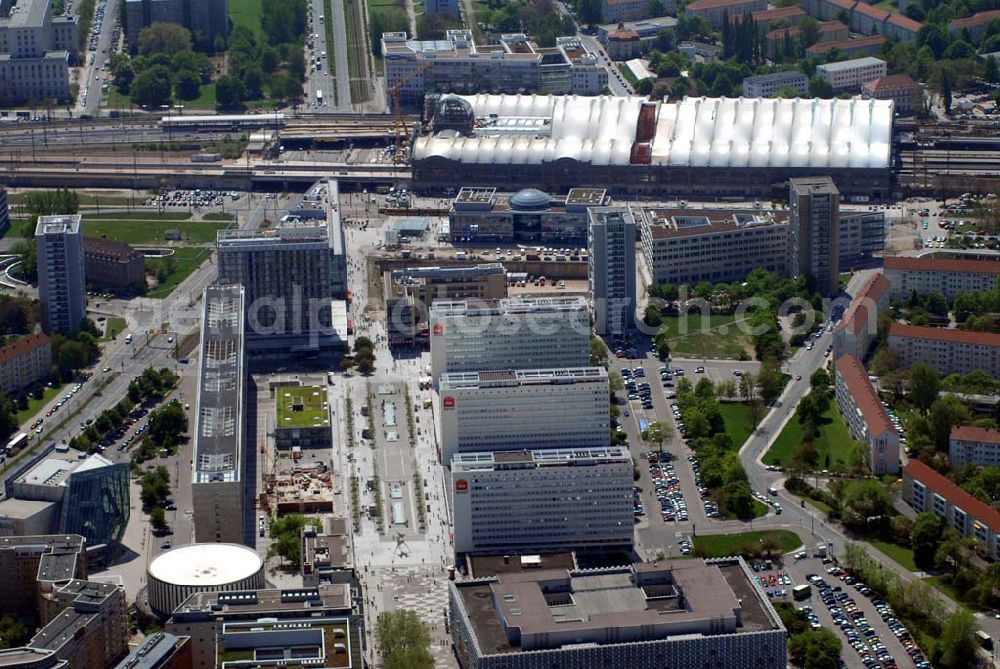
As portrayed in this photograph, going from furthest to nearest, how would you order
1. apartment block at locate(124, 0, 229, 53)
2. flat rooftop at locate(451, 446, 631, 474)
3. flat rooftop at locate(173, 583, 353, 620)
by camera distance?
apartment block at locate(124, 0, 229, 53), flat rooftop at locate(451, 446, 631, 474), flat rooftop at locate(173, 583, 353, 620)

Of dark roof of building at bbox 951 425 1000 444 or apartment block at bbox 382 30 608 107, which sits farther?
apartment block at bbox 382 30 608 107

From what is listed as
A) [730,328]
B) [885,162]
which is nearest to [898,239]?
[885,162]

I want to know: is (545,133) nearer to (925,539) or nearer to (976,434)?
(976,434)

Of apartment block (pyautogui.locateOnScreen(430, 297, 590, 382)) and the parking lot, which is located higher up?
apartment block (pyautogui.locateOnScreen(430, 297, 590, 382))

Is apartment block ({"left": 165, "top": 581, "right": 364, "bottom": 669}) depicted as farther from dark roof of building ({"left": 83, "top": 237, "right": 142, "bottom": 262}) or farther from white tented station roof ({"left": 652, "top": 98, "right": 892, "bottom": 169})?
white tented station roof ({"left": 652, "top": 98, "right": 892, "bottom": 169})

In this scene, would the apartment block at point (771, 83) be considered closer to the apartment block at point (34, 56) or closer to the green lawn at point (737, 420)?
the apartment block at point (34, 56)

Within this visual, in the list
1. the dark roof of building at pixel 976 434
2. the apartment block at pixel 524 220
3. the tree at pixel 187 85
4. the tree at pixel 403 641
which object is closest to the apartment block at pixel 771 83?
the apartment block at pixel 524 220

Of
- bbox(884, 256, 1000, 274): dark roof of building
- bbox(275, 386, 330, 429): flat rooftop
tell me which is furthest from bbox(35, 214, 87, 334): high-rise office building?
bbox(884, 256, 1000, 274): dark roof of building
